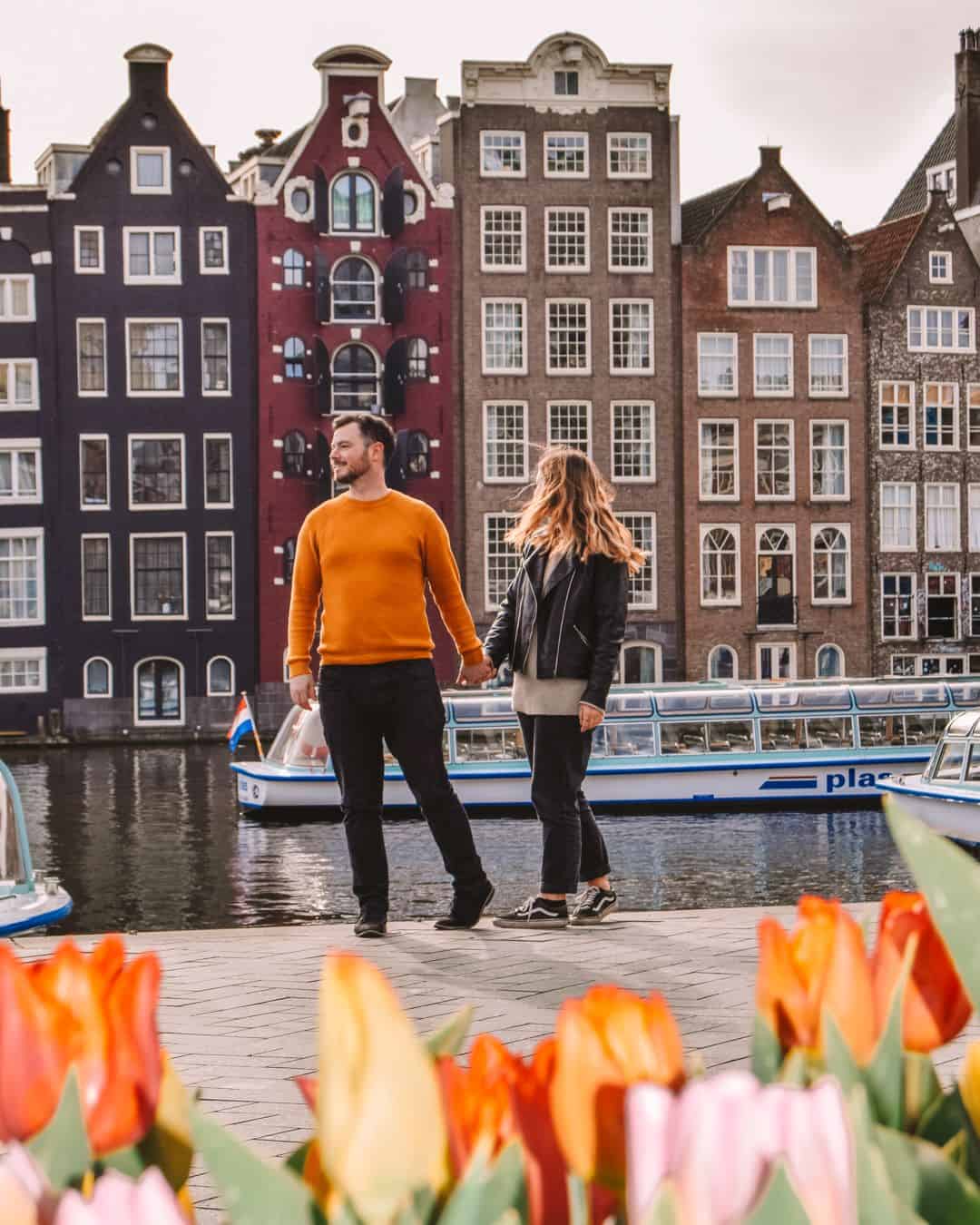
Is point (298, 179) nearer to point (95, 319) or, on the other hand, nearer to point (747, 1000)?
point (95, 319)

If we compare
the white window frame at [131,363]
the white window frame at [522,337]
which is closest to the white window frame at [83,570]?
the white window frame at [131,363]

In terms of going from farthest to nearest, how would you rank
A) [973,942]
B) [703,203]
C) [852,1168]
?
[703,203], [973,942], [852,1168]

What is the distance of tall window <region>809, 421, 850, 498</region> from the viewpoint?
143 feet

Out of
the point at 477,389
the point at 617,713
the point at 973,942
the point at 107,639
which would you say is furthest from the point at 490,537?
the point at 973,942

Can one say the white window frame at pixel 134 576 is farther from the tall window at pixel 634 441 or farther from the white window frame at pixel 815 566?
the white window frame at pixel 815 566

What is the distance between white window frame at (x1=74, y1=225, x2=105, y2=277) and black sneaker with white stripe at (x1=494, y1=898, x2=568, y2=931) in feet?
119

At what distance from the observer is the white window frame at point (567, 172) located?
42.4 m

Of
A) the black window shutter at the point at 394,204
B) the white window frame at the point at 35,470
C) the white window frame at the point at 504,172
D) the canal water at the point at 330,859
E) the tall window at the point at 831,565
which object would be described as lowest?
the canal water at the point at 330,859

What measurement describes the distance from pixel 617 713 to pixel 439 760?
1592 centimetres

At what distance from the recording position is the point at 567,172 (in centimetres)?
4250

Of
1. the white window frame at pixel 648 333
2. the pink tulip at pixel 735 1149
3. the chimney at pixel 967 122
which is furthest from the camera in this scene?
the chimney at pixel 967 122

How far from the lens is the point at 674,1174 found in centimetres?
92

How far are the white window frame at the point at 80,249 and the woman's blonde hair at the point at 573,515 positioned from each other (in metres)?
35.8

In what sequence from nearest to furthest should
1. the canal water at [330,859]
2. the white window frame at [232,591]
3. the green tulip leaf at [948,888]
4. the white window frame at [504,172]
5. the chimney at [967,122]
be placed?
the green tulip leaf at [948,888] < the canal water at [330,859] < the white window frame at [232,591] < the white window frame at [504,172] < the chimney at [967,122]
